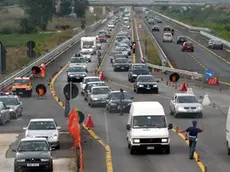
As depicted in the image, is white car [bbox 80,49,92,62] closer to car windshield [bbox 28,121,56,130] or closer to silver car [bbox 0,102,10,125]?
silver car [bbox 0,102,10,125]

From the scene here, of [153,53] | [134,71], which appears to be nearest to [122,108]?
[134,71]

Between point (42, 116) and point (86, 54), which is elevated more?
point (42, 116)

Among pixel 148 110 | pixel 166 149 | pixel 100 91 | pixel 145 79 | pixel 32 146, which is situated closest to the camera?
pixel 32 146

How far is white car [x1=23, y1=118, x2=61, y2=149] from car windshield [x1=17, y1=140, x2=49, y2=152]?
4.46m

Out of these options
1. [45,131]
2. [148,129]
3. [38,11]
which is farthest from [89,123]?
[38,11]

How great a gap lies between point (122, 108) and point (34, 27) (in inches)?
4660

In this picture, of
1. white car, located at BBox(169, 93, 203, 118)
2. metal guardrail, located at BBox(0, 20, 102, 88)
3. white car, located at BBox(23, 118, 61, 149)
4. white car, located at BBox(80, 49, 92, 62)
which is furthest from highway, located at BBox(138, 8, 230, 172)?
metal guardrail, located at BBox(0, 20, 102, 88)

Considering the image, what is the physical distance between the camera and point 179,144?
105 ft

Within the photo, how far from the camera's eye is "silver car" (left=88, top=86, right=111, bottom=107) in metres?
48.8

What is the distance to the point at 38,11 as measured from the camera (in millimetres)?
174125

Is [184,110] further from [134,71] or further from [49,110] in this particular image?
[134,71]

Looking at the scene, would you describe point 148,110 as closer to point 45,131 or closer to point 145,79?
point 45,131

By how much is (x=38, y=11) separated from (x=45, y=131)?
144646 millimetres

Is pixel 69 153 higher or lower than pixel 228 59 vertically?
higher
